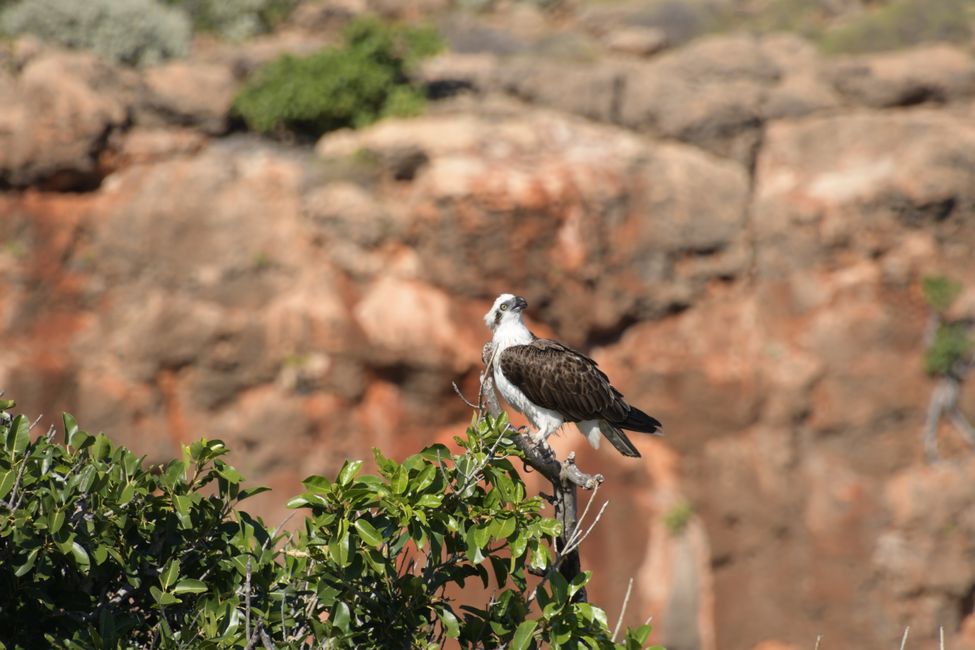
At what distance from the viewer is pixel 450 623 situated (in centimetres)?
540

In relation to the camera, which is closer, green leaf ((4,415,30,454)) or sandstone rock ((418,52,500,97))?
green leaf ((4,415,30,454))

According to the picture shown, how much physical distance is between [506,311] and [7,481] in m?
4.38

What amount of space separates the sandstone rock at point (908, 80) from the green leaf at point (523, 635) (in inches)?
590

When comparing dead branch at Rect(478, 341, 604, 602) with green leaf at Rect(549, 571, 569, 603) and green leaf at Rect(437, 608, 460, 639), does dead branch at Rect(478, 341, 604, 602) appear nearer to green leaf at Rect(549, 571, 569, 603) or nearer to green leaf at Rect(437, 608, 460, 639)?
green leaf at Rect(549, 571, 569, 603)

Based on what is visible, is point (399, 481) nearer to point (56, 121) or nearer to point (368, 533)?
point (368, 533)

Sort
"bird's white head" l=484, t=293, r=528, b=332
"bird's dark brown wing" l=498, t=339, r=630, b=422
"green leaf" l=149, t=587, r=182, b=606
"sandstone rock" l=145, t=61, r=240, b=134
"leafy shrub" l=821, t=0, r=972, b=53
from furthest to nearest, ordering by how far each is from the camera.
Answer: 1. "leafy shrub" l=821, t=0, r=972, b=53
2. "sandstone rock" l=145, t=61, r=240, b=134
3. "bird's white head" l=484, t=293, r=528, b=332
4. "bird's dark brown wing" l=498, t=339, r=630, b=422
5. "green leaf" l=149, t=587, r=182, b=606

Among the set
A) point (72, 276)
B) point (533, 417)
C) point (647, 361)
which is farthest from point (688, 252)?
point (72, 276)

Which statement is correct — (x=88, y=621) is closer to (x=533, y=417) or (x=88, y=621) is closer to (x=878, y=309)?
(x=533, y=417)

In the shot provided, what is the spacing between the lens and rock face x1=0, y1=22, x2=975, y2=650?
50.0 feet

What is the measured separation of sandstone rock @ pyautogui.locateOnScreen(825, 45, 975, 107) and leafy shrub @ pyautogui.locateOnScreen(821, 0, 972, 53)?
7.66ft

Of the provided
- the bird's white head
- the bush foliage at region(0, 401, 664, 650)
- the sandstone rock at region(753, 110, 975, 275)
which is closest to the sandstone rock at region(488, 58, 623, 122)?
the sandstone rock at region(753, 110, 975, 275)

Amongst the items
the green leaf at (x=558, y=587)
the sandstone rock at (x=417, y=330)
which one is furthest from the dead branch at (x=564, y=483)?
the sandstone rock at (x=417, y=330)

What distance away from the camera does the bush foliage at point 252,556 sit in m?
5.10

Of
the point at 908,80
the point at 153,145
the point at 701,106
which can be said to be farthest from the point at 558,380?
the point at 908,80
